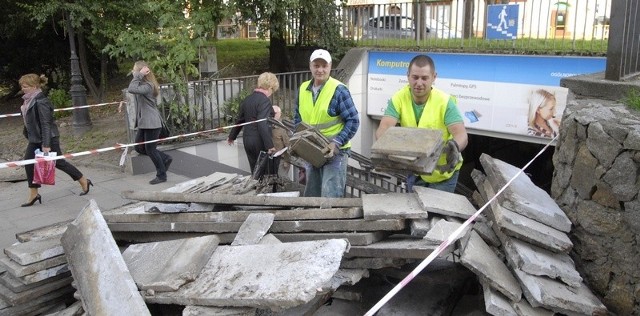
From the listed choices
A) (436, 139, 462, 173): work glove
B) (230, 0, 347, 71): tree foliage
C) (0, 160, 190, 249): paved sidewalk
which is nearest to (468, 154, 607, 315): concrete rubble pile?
(436, 139, 462, 173): work glove

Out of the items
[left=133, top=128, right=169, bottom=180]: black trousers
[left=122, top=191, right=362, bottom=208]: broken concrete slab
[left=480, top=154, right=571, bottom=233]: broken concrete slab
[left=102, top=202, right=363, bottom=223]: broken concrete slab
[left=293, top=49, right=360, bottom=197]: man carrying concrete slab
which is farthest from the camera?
[left=133, top=128, right=169, bottom=180]: black trousers

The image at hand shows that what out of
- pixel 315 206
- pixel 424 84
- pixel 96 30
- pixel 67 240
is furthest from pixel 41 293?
pixel 96 30

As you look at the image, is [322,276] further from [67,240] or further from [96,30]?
[96,30]

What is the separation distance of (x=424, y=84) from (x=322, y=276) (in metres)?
1.99

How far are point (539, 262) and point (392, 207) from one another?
100cm

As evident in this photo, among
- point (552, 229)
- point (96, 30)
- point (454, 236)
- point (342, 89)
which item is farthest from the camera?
point (96, 30)

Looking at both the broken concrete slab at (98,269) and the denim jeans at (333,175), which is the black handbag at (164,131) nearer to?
the denim jeans at (333,175)

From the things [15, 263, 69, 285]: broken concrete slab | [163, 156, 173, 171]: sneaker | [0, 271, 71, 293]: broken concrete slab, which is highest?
[15, 263, 69, 285]: broken concrete slab

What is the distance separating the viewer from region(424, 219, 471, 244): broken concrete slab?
3.34 m

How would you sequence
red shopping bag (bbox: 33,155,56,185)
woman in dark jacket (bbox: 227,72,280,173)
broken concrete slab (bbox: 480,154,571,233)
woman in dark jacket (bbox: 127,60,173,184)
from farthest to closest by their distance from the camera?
woman in dark jacket (bbox: 127,60,173,184) → red shopping bag (bbox: 33,155,56,185) → woman in dark jacket (bbox: 227,72,280,173) → broken concrete slab (bbox: 480,154,571,233)

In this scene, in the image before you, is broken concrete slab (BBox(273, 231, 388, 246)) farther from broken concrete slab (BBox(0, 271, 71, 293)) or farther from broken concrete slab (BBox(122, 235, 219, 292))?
broken concrete slab (BBox(0, 271, 71, 293))

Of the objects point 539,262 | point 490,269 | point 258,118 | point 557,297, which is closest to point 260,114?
point 258,118

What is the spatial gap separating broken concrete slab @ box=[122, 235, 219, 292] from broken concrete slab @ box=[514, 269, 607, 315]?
202 centimetres

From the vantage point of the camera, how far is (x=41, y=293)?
3984 millimetres
